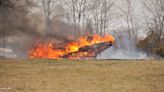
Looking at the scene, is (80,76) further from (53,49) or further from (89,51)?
(89,51)

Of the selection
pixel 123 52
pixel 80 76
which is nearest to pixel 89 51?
pixel 123 52

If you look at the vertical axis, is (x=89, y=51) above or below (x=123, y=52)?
above

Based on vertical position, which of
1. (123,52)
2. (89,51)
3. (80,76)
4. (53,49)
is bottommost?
(80,76)

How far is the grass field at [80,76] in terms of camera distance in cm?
1538

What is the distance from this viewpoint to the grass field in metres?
15.4

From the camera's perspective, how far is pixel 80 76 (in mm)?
19438

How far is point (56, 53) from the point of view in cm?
2991

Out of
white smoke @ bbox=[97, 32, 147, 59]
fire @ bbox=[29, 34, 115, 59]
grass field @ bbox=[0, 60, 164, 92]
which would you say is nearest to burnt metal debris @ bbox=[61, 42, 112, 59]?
fire @ bbox=[29, 34, 115, 59]

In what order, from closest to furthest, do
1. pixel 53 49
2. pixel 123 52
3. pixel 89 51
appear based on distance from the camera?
pixel 53 49, pixel 89 51, pixel 123 52

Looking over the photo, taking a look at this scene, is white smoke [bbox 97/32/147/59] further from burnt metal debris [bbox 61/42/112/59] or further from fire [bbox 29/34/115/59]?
fire [bbox 29/34/115/59]

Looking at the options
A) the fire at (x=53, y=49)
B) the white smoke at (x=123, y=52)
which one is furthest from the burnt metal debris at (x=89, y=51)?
the white smoke at (x=123, y=52)

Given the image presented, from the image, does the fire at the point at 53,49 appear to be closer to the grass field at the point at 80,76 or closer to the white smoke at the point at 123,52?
the white smoke at the point at 123,52

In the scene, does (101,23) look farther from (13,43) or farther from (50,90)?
(50,90)

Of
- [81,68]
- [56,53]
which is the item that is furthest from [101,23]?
[81,68]
